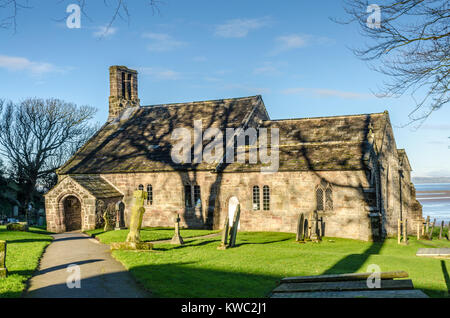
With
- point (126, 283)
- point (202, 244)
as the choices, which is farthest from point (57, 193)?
point (126, 283)

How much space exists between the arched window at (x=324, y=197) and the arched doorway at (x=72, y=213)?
58.8 ft

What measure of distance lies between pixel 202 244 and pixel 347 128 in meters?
15.3

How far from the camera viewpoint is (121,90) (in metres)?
39.6

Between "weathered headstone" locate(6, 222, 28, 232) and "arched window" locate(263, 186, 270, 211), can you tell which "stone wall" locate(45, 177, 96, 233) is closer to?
"weathered headstone" locate(6, 222, 28, 232)

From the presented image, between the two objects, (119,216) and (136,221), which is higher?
(136,221)

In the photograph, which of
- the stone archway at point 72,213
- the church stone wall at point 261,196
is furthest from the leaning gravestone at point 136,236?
the stone archway at point 72,213

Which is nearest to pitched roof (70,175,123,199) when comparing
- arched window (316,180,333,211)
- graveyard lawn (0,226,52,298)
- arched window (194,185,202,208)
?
graveyard lawn (0,226,52,298)

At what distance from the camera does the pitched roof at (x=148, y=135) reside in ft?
105

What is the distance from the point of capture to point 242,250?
18422 millimetres

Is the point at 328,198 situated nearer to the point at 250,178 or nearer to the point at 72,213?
the point at 250,178
